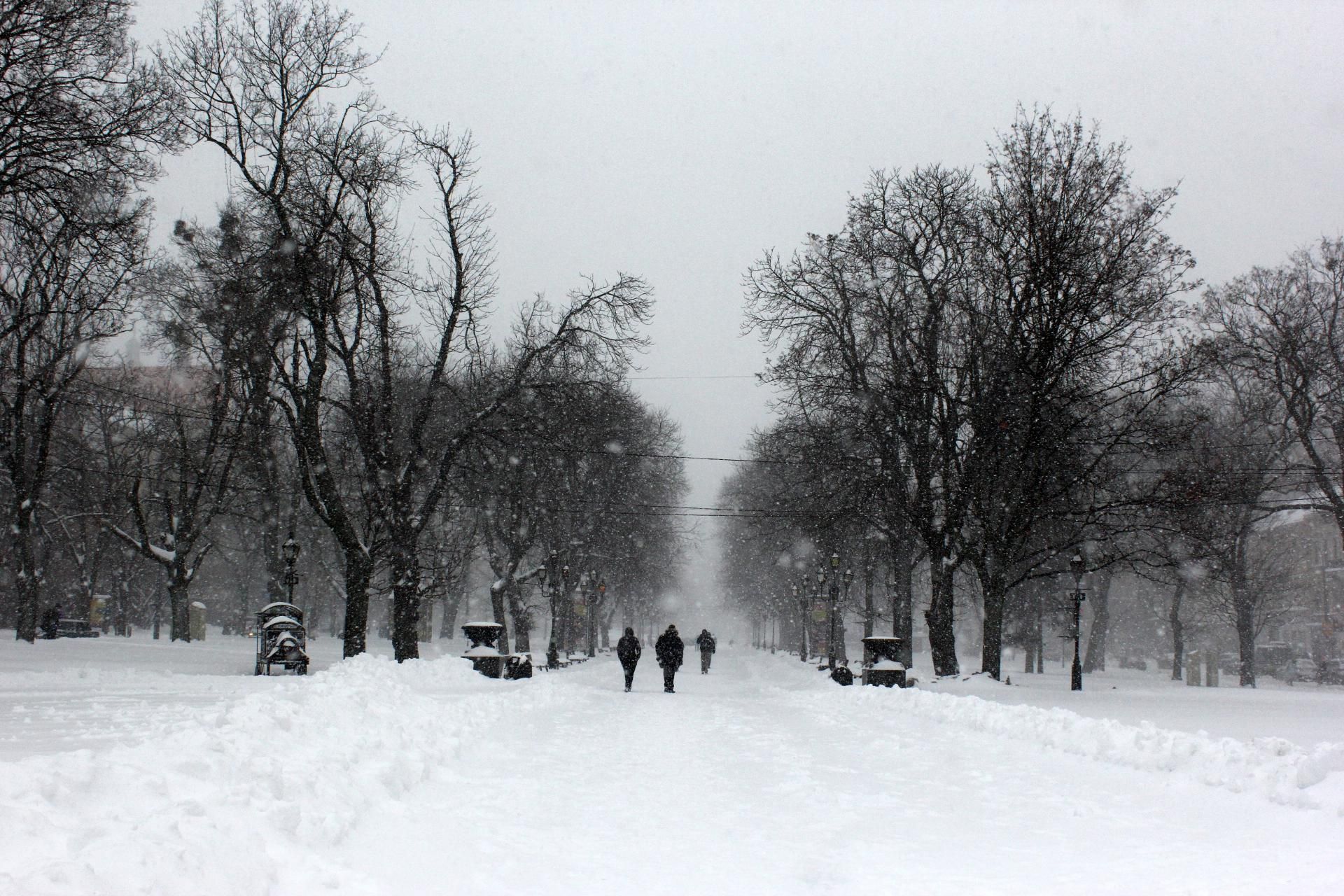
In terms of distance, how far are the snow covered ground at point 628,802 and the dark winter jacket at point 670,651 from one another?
10.1 metres

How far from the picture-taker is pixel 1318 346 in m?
30.4

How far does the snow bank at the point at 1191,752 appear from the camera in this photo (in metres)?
8.20

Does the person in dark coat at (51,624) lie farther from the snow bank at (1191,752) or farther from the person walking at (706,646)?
the snow bank at (1191,752)

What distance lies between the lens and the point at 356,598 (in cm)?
2600

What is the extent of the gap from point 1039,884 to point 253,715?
5.94 metres

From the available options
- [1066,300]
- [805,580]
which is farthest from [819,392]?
[805,580]

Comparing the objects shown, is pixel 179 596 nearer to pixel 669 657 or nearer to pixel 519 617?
pixel 519 617

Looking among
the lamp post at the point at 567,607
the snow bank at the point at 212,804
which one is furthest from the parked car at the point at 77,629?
the snow bank at the point at 212,804

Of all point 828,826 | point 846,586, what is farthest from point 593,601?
point 828,826

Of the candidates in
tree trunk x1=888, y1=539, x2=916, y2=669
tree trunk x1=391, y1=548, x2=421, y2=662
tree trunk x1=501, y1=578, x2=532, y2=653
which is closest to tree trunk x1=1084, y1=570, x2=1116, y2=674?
tree trunk x1=888, y1=539, x2=916, y2=669

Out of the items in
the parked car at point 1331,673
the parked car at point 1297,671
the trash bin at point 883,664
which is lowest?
the parked car at point 1297,671

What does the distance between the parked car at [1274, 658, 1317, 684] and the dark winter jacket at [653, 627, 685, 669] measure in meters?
40.0

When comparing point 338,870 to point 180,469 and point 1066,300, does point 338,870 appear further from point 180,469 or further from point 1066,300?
point 180,469

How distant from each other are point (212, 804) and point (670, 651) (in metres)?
19.9
